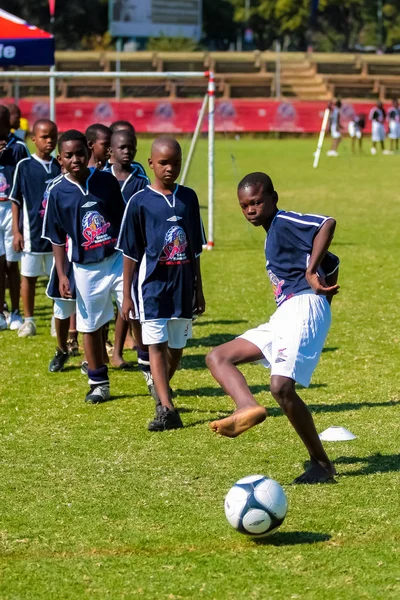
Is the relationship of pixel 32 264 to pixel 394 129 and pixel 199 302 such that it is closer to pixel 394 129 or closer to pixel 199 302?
pixel 199 302

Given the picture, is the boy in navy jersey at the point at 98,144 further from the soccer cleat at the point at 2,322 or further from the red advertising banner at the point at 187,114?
the red advertising banner at the point at 187,114

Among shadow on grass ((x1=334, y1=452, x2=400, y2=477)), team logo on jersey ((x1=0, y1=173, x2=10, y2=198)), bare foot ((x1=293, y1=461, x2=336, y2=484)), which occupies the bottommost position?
shadow on grass ((x1=334, y1=452, x2=400, y2=477))

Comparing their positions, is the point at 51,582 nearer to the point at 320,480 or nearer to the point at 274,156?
the point at 320,480

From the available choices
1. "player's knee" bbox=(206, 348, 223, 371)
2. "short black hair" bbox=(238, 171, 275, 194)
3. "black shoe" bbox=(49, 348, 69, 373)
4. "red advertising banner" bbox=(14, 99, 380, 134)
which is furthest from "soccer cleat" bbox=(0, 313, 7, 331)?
"red advertising banner" bbox=(14, 99, 380, 134)

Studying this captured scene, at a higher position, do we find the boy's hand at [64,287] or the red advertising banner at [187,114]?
the red advertising banner at [187,114]

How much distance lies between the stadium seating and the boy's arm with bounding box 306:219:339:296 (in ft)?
131

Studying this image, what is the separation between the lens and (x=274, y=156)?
34281 millimetres

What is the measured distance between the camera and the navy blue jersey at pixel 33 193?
1016 centimetres

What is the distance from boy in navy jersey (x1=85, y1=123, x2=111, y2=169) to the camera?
29.4ft

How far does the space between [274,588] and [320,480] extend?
1.43 meters

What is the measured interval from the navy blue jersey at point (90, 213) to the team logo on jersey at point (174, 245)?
2.92ft

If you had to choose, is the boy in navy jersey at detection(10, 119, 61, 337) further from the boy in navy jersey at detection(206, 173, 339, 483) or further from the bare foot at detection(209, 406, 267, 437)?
the bare foot at detection(209, 406, 267, 437)

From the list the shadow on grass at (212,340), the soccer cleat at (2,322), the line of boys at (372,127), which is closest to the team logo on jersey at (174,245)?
the shadow on grass at (212,340)

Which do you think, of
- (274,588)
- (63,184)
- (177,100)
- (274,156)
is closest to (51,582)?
(274,588)
